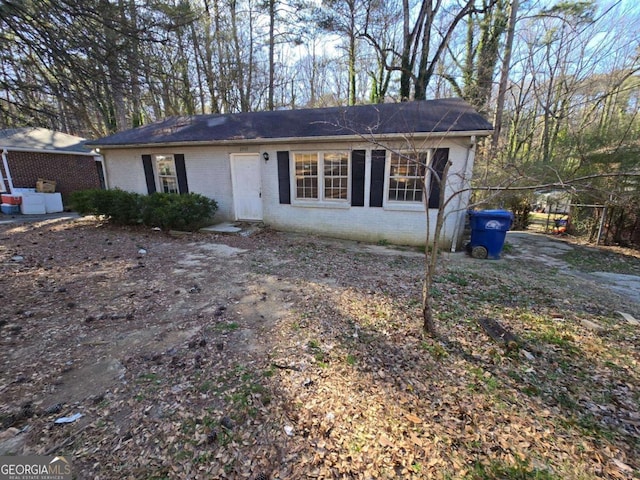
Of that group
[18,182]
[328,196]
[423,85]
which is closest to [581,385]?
[328,196]

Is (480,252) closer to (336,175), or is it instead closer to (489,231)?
(489,231)

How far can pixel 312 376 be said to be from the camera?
8.32ft

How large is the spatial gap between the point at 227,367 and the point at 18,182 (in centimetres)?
1617

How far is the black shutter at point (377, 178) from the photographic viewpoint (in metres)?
7.39

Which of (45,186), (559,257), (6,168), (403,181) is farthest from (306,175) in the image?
(6,168)

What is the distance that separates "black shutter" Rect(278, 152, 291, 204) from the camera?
819cm

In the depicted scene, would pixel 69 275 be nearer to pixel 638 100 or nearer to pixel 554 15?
pixel 554 15

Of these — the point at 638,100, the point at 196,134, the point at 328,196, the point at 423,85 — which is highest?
the point at 423,85

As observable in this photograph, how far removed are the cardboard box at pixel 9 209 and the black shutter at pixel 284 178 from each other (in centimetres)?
1200

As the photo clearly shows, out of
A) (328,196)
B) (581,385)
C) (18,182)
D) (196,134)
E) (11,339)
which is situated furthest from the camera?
(18,182)

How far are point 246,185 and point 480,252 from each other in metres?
6.86

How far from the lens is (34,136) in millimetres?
13461

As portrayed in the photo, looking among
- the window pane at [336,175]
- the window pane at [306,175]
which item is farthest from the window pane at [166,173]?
the window pane at [336,175]

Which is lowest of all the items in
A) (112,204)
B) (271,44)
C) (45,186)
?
(112,204)
